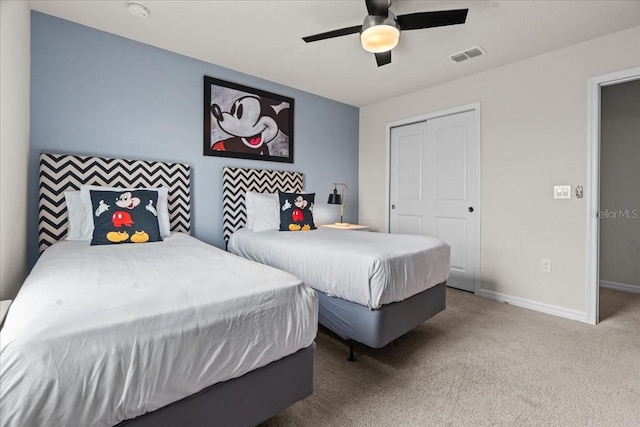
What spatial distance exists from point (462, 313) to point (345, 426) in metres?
1.90

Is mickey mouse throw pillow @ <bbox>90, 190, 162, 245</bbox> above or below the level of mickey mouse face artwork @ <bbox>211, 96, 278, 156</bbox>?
below

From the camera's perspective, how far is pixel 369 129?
4648 millimetres

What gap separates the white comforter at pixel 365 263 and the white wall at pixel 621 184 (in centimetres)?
290

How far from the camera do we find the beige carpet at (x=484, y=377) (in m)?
1.52

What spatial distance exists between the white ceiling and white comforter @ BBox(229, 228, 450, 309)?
5.70ft

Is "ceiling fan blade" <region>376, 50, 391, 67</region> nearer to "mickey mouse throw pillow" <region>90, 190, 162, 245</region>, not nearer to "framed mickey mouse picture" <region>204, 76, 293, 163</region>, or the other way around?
"framed mickey mouse picture" <region>204, 76, 293, 163</region>

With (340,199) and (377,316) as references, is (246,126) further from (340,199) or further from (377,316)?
(377,316)

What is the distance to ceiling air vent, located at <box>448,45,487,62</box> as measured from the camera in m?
2.87

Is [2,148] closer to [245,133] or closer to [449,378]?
[245,133]

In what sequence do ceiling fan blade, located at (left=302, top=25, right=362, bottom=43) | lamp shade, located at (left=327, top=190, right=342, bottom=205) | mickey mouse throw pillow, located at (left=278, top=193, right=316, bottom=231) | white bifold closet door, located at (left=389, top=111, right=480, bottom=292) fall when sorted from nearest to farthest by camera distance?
ceiling fan blade, located at (left=302, top=25, right=362, bottom=43)
mickey mouse throw pillow, located at (left=278, top=193, right=316, bottom=231)
white bifold closet door, located at (left=389, top=111, right=480, bottom=292)
lamp shade, located at (left=327, top=190, right=342, bottom=205)

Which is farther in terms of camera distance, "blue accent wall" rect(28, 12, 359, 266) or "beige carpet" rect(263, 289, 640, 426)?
"blue accent wall" rect(28, 12, 359, 266)

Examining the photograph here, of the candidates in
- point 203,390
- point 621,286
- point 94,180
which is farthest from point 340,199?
point 621,286

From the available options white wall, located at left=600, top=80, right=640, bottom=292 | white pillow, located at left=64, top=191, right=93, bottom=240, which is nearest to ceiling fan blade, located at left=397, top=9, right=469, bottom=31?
white pillow, located at left=64, top=191, right=93, bottom=240

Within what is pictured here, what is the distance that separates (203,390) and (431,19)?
2.36 m
